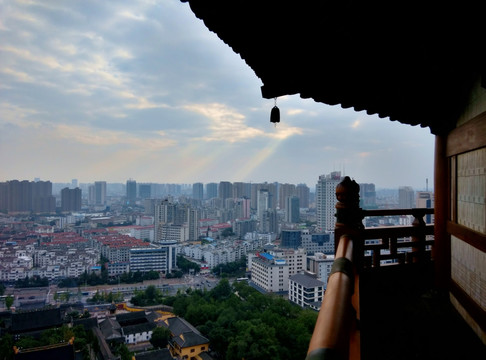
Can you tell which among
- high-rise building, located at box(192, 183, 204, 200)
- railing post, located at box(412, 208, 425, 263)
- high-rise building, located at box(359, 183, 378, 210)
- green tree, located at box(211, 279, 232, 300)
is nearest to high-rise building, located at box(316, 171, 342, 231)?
high-rise building, located at box(359, 183, 378, 210)

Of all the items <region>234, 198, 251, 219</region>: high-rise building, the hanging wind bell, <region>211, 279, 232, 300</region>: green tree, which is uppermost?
the hanging wind bell

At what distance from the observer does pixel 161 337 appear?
10.2 metres

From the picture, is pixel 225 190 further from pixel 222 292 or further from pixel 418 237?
pixel 418 237

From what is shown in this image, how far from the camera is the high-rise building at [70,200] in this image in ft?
126

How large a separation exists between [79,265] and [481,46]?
2244 centimetres

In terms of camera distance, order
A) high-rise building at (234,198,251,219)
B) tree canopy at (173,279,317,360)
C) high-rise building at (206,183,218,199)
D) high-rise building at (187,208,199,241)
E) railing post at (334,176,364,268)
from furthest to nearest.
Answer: high-rise building at (206,183,218,199) → high-rise building at (234,198,251,219) → high-rise building at (187,208,199,241) → tree canopy at (173,279,317,360) → railing post at (334,176,364,268)

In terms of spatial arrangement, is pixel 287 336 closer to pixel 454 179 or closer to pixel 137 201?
pixel 454 179

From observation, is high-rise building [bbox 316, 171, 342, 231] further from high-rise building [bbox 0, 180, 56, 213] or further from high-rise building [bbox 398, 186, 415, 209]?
high-rise building [bbox 0, 180, 56, 213]

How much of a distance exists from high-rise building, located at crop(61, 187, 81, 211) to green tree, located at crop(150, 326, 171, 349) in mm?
32358

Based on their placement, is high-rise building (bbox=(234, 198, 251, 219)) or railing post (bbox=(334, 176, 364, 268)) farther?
high-rise building (bbox=(234, 198, 251, 219))

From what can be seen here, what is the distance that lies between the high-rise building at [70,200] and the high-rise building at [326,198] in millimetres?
27342

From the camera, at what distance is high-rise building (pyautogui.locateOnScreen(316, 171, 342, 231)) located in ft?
78.2

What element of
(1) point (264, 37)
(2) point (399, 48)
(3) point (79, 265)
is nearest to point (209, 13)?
(1) point (264, 37)

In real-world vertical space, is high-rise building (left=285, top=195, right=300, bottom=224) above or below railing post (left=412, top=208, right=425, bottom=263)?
below
